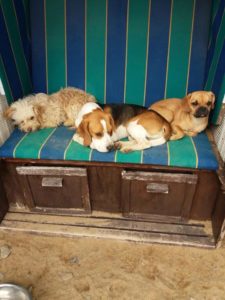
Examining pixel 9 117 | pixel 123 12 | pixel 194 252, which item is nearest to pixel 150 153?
pixel 194 252

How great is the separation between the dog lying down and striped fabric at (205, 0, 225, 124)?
0.43 meters

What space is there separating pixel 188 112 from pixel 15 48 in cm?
148

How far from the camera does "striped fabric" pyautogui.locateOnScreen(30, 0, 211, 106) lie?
2.15m

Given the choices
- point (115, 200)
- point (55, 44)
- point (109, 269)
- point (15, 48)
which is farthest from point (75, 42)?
point (109, 269)

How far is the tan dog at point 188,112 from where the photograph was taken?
1.82 metres

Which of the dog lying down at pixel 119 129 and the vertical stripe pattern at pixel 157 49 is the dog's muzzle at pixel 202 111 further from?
the vertical stripe pattern at pixel 157 49

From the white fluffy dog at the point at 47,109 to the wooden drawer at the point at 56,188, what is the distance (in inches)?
15.8

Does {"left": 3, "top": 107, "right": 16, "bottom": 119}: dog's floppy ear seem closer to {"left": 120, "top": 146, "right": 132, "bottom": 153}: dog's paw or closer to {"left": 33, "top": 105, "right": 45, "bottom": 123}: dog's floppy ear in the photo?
{"left": 33, "top": 105, "right": 45, "bottom": 123}: dog's floppy ear

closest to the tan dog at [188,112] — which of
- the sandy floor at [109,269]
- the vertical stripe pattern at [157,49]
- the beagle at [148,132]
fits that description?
the beagle at [148,132]

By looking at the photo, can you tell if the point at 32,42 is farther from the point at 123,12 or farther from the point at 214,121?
the point at 214,121

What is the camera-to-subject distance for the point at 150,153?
178 cm

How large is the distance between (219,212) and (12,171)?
61.1 inches

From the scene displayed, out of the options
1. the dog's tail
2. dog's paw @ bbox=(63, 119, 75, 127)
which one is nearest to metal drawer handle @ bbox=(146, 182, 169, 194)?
the dog's tail

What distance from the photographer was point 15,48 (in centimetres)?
210
